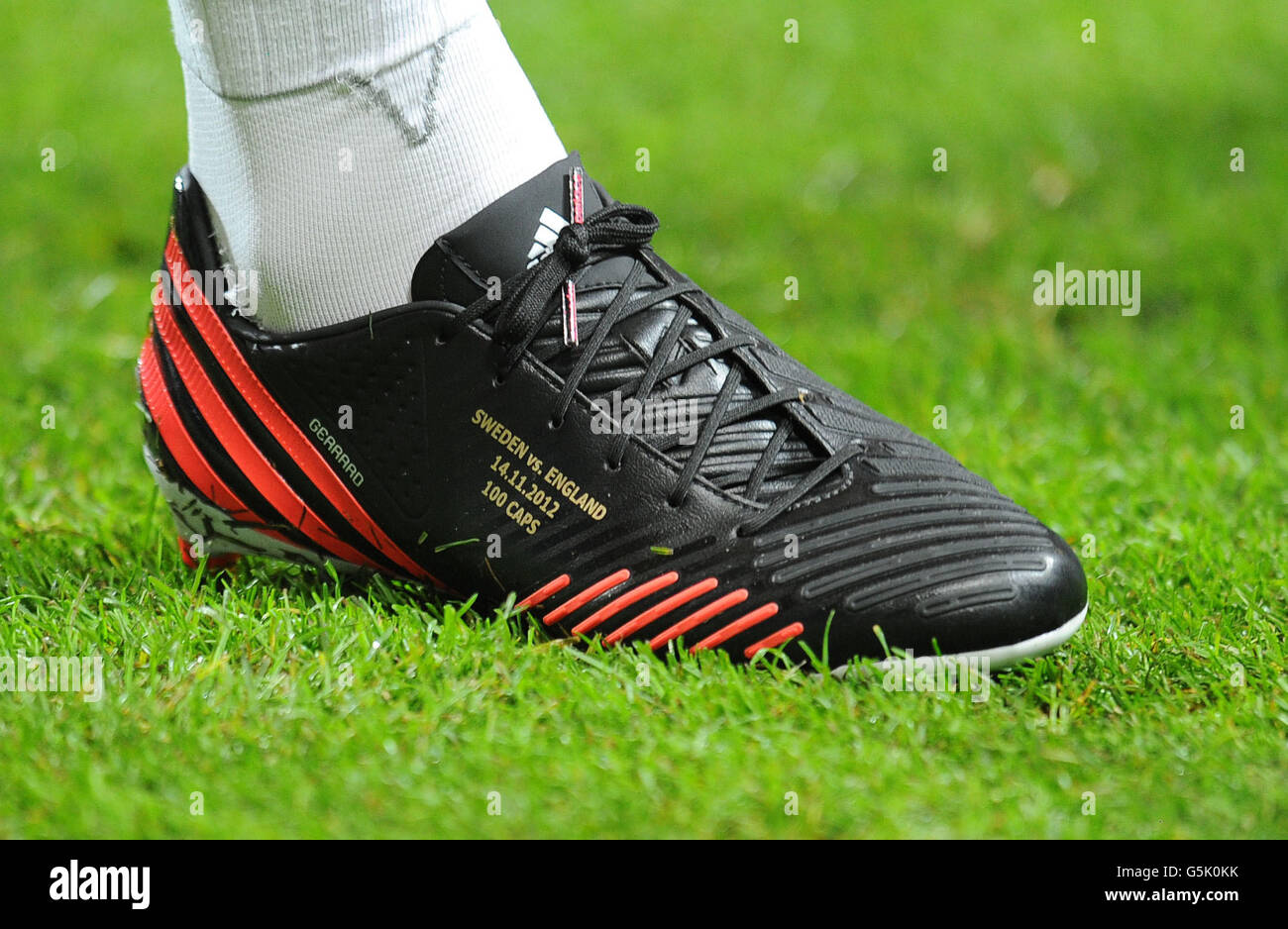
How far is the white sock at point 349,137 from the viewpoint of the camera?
65.8 inches


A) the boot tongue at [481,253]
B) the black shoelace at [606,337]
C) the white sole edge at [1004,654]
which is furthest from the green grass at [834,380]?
the boot tongue at [481,253]

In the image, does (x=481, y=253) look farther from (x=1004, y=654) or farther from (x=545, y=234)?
(x=1004, y=654)

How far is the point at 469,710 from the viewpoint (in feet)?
5.01

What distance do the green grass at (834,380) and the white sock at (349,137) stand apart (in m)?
0.46

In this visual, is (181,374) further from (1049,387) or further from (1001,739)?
(1049,387)

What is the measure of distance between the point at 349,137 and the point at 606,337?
0.43m

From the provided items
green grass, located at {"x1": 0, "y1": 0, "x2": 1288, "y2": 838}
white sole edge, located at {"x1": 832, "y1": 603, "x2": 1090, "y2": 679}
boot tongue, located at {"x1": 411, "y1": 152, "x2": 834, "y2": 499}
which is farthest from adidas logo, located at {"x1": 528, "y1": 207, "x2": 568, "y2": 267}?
white sole edge, located at {"x1": 832, "y1": 603, "x2": 1090, "y2": 679}

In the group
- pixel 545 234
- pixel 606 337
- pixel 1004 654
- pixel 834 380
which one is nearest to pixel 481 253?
pixel 545 234

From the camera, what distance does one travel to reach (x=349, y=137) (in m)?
1.72

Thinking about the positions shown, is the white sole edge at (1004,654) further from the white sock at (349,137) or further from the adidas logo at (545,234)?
the white sock at (349,137)

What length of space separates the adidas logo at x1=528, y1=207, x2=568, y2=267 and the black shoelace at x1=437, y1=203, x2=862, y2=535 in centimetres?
2

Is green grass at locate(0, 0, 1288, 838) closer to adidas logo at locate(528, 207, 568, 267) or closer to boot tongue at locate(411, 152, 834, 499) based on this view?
boot tongue at locate(411, 152, 834, 499)
